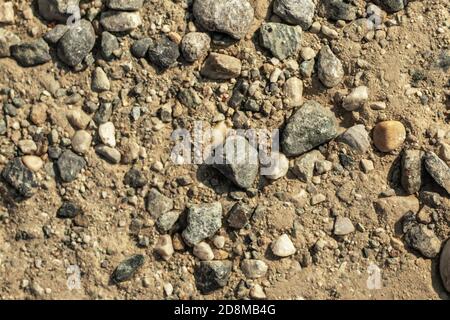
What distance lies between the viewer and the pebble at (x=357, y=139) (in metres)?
2.71

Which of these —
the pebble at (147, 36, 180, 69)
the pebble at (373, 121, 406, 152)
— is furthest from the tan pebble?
the pebble at (373, 121, 406, 152)

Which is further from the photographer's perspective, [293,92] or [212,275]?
[293,92]

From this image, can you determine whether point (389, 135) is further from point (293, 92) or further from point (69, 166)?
point (69, 166)

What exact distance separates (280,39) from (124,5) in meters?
0.74

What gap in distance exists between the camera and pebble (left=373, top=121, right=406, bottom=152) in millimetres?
2705

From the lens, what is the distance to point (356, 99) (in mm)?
2730

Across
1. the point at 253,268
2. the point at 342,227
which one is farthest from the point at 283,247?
the point at 342,227

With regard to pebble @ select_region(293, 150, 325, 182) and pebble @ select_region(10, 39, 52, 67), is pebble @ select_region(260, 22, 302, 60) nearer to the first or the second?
pebble @ select_region(293, 150, 325, 182)

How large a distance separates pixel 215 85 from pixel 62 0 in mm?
794

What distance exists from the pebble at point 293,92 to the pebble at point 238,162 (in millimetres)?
292

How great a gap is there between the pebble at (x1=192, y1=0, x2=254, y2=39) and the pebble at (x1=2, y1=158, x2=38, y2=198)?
1044mm
